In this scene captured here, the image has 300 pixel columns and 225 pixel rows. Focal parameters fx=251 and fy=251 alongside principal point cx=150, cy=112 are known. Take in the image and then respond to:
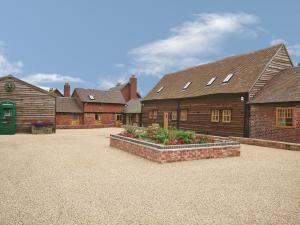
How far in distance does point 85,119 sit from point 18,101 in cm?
1447

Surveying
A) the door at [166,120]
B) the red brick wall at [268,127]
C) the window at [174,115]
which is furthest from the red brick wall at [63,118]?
the red brick wall at [268,127]

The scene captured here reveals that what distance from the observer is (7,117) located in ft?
80.4

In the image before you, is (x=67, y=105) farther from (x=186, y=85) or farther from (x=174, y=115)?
(x=186, y=85)

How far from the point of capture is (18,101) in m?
25.0

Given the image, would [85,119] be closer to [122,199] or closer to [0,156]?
[0,156]

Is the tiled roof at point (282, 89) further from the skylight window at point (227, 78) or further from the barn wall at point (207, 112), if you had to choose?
the skylight window at point (227, 78)

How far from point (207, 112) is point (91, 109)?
22390 mm

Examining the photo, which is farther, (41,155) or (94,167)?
(41,155)

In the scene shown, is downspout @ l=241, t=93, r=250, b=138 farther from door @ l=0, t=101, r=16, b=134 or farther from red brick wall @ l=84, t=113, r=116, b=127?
red brick wall @ l=84, t=113, r=116, b=127

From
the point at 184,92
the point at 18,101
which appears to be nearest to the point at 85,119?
the point at 18,101

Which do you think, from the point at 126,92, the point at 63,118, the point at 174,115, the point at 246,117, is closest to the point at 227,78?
the point at 246,117

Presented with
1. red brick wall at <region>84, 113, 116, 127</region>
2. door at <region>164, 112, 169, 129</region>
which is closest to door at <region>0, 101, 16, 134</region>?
red brick wall at <region>84, 113, 116, 127</region>

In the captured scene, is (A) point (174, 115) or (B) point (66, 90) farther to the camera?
(B) point (66, 90)

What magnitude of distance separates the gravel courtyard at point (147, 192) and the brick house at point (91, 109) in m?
27.9
